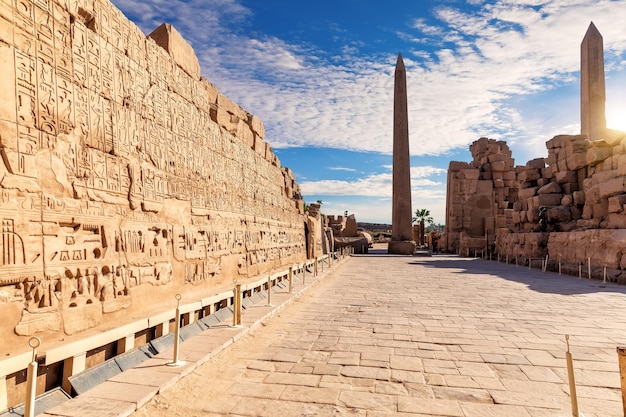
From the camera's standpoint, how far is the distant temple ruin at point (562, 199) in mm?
12289

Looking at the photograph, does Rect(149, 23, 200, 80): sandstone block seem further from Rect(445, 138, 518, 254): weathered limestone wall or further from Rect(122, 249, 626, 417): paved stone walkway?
Rect(445, 138, 518, 254): weathered limestone wall

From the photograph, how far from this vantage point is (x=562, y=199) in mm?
15945

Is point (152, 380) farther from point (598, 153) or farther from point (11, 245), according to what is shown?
point (598, 153)

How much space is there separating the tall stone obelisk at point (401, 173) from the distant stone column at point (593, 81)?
9.67 m

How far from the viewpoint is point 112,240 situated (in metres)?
4.61

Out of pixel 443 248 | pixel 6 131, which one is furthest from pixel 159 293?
pixel 443 248

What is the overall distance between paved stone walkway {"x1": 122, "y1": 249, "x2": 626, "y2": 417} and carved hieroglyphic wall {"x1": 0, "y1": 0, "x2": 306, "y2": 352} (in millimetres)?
1455

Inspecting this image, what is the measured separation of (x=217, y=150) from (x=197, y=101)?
1.16 m

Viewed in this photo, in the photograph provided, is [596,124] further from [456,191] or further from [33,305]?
[33,305]

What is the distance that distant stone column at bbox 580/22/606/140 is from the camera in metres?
21.6

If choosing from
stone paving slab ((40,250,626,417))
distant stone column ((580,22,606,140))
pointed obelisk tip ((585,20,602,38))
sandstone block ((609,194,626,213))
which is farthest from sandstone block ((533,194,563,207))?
pointed obelisk tip ((585,20,602,38))

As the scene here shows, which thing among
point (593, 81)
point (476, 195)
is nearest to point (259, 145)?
point (593, 81)

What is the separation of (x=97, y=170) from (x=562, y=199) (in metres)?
16.8

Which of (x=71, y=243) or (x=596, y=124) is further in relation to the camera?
(x=596, y=124)
